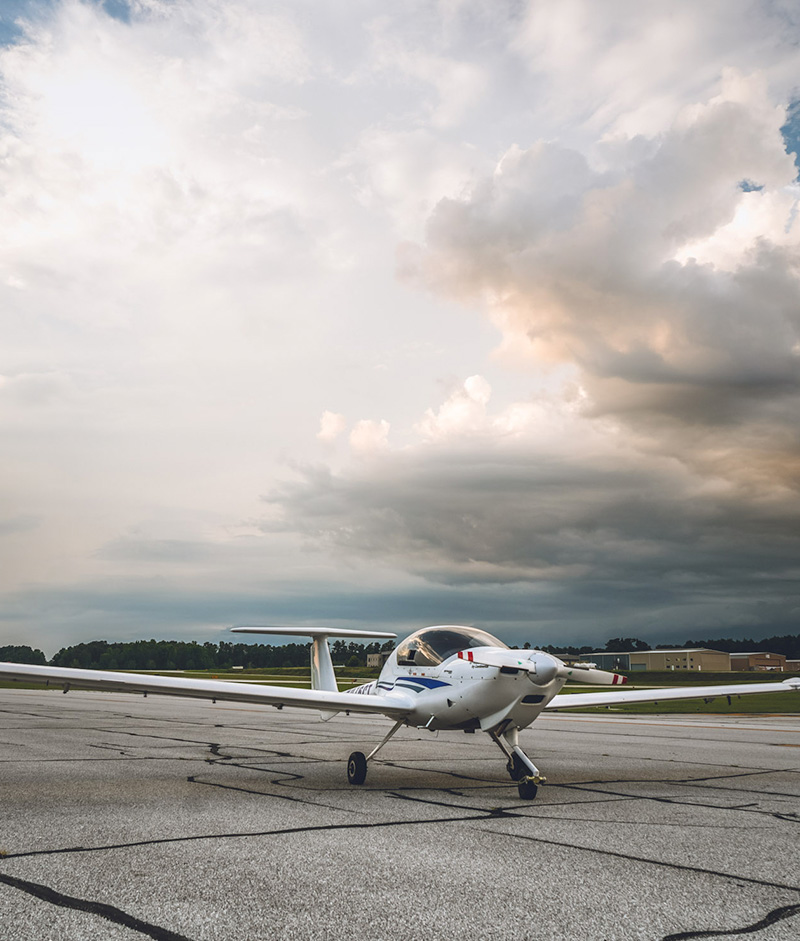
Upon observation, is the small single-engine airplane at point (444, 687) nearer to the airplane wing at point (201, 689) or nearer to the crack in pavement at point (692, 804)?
the airplane wing at point (201, 689)

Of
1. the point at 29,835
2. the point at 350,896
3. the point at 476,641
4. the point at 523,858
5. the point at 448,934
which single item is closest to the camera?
the point at 448,934

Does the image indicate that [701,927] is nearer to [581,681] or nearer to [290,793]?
[581,681]

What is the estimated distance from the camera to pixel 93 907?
16.0 feet

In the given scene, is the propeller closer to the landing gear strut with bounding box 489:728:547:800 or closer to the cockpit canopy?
the cockpit canopy

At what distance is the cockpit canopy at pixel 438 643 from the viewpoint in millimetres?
11086

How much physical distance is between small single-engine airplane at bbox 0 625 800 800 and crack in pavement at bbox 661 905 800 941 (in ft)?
14.6

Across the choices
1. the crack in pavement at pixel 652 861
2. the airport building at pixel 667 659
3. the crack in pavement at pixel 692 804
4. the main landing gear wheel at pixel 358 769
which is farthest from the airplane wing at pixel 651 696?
the airport building at pixel 667 659

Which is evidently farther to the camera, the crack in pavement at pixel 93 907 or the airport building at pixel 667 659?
the airport building at pixel 667 659

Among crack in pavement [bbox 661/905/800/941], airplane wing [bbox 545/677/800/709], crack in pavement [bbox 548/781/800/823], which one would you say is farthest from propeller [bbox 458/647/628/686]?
crack in pavement [bbox 661/905/800/941]

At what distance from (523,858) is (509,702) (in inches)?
148

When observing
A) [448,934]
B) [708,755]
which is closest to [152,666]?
[708,755]

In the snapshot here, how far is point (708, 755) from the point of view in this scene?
49.9 ft

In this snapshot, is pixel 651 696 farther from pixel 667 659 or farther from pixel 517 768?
pixel 667 659

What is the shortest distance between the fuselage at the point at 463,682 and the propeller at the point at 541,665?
0.01 metres
